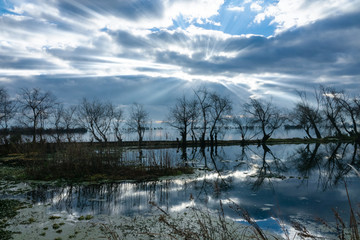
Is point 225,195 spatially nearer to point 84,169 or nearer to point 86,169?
point 86,169

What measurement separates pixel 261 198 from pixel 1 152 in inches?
1127

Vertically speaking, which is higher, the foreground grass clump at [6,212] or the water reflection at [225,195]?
the foreground grass clump at [6,212]

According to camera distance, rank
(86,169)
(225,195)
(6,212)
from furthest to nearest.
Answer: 1. (86,169)
2. (225,195)
3. (6,212)

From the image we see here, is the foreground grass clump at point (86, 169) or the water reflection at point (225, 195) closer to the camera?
the water reflection at point (225, 195)

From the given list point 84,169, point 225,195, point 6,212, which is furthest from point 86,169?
point 225,195

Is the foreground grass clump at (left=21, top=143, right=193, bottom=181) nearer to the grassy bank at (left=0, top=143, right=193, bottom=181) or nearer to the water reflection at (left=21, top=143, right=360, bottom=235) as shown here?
the grassy bank at (left=0, top=143, right=193, bottom=181)

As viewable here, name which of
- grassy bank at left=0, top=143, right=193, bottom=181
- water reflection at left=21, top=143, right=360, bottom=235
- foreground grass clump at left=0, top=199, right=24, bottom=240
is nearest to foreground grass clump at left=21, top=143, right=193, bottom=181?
grassy bank at left=0, top=143, right=193, bottom=181

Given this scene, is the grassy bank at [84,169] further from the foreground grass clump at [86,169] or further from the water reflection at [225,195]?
the water reflection at [225,195]

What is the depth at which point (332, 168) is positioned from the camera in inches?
675

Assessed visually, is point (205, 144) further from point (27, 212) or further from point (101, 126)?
point (27, 212)

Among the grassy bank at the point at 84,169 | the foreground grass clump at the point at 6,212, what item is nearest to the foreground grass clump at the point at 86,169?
the grassy bank at the point at 84,169

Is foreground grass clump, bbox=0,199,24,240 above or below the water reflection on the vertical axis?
above

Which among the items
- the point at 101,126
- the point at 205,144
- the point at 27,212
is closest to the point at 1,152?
the point at 101,126

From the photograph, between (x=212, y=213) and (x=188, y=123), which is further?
(x=188, y=123)
